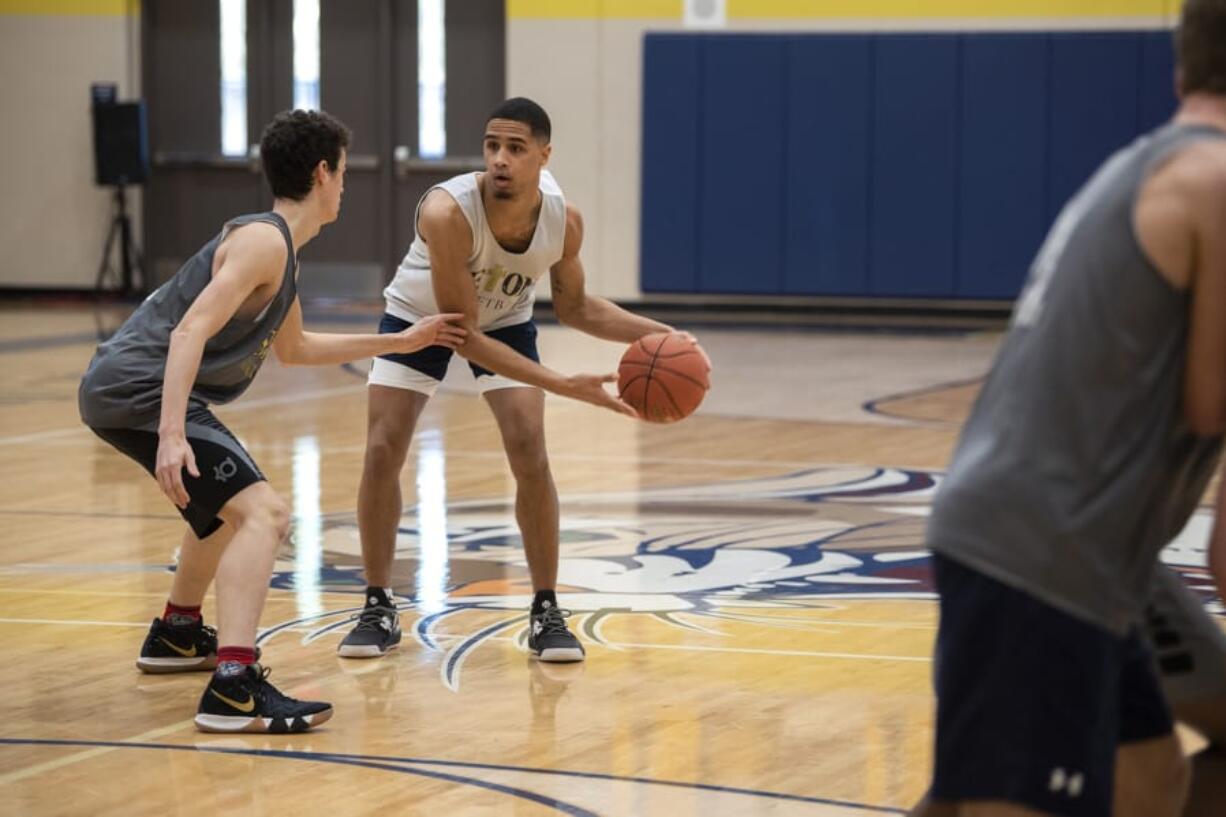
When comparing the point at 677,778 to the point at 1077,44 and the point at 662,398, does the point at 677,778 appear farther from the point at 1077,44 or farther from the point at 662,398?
the point at 1077,44

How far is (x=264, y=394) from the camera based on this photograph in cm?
1193

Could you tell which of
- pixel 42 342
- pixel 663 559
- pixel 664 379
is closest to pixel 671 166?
pixel 42 342

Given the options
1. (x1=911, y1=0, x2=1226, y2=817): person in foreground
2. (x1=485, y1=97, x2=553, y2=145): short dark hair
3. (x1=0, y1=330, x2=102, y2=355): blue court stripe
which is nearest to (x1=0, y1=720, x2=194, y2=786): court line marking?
(x1=485, y1=97, x2=553, y2=145): short dark hair

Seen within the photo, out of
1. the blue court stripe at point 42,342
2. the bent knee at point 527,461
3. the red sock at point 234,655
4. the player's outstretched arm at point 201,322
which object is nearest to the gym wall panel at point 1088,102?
the blue court stripe at point 42,342

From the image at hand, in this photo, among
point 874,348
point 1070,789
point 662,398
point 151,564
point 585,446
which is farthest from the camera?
point 874,348

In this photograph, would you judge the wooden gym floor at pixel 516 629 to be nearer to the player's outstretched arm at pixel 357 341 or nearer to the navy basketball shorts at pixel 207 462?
the navy basketball shorts at pixel 207 462

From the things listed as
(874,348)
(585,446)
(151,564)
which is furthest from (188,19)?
(151,564)

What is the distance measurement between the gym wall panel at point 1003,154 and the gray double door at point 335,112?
4792 mm

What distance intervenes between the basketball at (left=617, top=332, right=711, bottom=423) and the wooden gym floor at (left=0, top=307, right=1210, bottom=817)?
0.73m

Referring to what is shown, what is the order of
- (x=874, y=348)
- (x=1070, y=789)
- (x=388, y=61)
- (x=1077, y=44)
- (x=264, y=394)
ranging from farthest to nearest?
(x=388, y=61), (x=1077, y=44), (x=874, y=348), (x=264, y=394), (x=1070, y=789)

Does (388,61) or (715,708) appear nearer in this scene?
(715,708)

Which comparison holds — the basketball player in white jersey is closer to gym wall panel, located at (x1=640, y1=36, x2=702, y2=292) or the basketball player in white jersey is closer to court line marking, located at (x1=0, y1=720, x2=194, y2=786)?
court line marking, located at (x1=0, y1=720, x2=194, y2=786)

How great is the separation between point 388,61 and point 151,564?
43.0 ft

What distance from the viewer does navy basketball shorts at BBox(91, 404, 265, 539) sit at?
455cm
